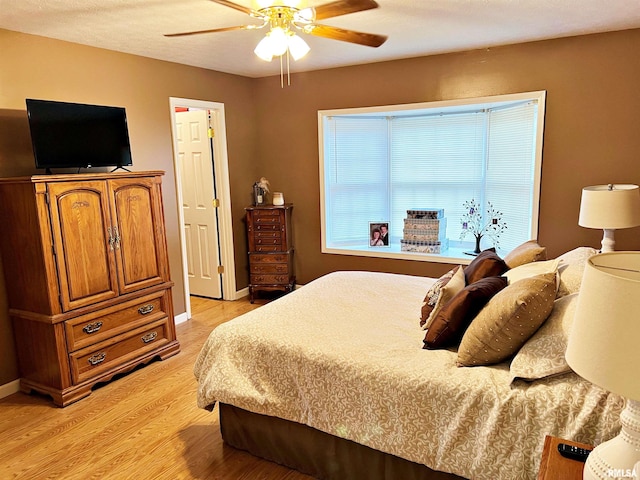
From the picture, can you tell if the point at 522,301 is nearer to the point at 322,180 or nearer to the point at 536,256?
the point at 536,256

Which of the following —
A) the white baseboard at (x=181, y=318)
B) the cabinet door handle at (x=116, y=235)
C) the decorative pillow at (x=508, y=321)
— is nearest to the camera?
the decorative pillow at (x=508, y=321)

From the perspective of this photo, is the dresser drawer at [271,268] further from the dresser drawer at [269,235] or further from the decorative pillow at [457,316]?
the decorative pillow at [457,316]

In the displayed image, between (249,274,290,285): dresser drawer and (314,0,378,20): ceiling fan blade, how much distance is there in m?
3.21

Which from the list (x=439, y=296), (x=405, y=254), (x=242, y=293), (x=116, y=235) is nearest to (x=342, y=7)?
(x=439, y=296)

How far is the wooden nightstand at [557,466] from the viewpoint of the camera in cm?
125

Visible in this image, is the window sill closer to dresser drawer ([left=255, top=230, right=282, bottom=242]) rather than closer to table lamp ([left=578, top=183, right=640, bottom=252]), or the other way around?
dresser drawer ([left=255, top=230, right=282, bottom=242])

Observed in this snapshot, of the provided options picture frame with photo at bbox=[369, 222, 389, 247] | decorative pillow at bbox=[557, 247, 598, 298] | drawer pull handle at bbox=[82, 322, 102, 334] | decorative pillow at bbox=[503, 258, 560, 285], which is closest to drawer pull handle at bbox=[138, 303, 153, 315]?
drawer pull handle at bbox=[82, 322, 102, 334]

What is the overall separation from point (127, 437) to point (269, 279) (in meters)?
2.55

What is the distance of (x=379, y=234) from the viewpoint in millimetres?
4965

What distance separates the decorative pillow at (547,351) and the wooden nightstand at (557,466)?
291mm

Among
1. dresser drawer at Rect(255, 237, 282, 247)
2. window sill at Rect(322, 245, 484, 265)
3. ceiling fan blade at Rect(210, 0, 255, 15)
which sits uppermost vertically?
ceiling fan blade at Rect(210, 0, 255, 15)

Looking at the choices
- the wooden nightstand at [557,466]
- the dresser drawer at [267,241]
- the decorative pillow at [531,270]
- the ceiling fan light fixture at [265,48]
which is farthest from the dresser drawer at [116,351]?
the wooden nightstand at [557,466]

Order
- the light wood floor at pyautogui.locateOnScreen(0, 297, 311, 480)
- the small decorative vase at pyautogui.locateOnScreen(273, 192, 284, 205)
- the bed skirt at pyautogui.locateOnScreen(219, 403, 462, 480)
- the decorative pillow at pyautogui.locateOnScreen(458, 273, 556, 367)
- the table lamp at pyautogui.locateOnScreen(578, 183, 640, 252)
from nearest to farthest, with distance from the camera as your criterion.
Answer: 1. the decorative pillow at pyautogui.locateOnScreen(458, 273, 556, 367)
2. the bed skirt at pyautogui.locateOnScreen(219, 403, 462, 480)
3. the light wood floor at pyautogui.locateOnScreen(0, 297, 311, 480)
4. the table lamp at pyautogui.locateOnScreen(578, 183, 640, 252)
5. the small decorative vase at pyautogui.locateOnScreen(273, 192, 284, 205)

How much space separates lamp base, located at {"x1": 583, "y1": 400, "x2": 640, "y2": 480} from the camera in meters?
1.06
